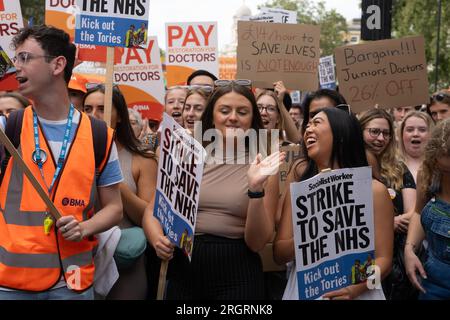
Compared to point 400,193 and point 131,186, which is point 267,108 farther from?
point 131,186

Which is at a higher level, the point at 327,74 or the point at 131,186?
the point at 327,74

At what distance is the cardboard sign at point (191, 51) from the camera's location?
8.59 meters

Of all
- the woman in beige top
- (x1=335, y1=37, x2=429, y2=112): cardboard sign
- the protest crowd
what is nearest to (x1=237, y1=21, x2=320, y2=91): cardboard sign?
(x1=335, y1=37, x2=429, y2=112): cardboard sign

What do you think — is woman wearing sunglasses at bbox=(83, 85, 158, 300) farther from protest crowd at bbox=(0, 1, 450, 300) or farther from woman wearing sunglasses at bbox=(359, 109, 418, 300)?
woman wearing sunglasses at bbox=(359, 109, 418, 300)

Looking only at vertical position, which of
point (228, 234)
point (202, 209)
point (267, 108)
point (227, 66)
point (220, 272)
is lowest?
point (220, 272)

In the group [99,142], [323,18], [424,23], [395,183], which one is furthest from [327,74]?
[323,18]

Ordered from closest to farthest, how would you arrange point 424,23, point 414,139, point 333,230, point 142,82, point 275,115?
point 333,230
point 414,139
point 275,115
point 142,82
point 424,23

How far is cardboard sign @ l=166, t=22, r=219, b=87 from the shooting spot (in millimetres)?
8586

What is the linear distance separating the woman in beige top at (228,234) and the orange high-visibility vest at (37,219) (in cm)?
68

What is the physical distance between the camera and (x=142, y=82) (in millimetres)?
8016

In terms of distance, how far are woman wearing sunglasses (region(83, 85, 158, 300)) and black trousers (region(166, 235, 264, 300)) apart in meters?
0.40

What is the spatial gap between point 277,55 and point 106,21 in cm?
196

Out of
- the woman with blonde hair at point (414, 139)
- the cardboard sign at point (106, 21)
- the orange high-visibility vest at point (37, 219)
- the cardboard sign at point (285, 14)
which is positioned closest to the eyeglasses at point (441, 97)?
the woman with blonde hair at point (414, 139)
